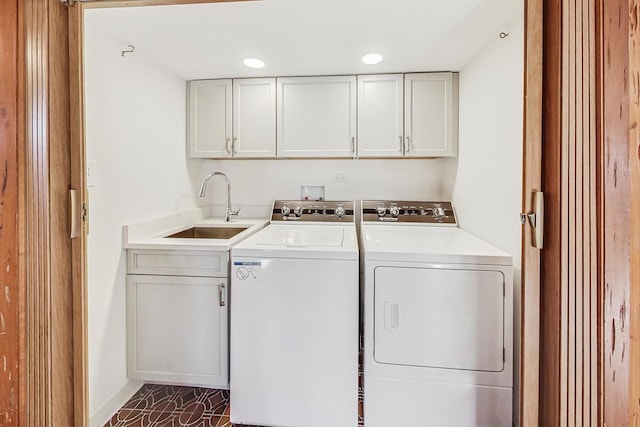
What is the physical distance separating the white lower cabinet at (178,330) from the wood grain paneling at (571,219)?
57.5 inches

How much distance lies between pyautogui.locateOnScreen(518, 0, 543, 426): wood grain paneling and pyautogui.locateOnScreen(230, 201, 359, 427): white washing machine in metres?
0.71

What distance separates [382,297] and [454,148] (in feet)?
4.52

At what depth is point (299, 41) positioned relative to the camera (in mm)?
1801

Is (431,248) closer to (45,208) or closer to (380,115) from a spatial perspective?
(380,115)

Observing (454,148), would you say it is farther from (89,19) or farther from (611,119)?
(89,19)

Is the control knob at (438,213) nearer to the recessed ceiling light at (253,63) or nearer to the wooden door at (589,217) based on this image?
the wooden door at (589,217)

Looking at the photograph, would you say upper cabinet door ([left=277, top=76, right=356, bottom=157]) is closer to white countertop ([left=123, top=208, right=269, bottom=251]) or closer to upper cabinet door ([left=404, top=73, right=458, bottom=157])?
upper cabinet door ([left=404, top=73, right=458, bottom=157])

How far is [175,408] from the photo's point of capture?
1.73m

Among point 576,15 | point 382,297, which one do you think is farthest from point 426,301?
point 576,15

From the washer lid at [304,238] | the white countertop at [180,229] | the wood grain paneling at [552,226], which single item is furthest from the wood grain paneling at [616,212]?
the white countertop at [180,229]

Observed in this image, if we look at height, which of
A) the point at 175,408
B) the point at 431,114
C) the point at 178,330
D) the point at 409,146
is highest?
the point at 431,114

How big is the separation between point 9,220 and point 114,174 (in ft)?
2.61

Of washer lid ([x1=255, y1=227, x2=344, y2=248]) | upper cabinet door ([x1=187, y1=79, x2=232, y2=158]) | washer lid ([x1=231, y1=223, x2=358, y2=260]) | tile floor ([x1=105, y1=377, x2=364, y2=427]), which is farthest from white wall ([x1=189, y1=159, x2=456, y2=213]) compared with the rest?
tile floor ([x1=105, y1=377, x2=364, y2=427])

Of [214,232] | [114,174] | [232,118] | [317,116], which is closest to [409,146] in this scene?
[317,116]
